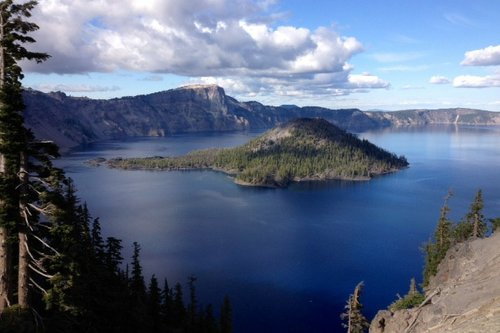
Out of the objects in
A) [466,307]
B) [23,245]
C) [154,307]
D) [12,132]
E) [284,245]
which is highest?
[12,132]

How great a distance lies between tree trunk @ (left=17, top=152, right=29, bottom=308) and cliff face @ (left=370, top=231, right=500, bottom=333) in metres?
20.2

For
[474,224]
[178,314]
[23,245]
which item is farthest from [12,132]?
[474,224]

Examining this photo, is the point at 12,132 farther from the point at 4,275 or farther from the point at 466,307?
the point at 466,307

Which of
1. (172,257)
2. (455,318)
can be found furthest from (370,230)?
(455,318)

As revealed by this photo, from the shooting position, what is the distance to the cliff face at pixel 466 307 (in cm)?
2082

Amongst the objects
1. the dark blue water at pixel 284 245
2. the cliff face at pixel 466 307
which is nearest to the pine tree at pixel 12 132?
the cliff face at pixel 466 307

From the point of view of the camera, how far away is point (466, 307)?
2395 cm

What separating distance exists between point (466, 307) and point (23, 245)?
23.2 m

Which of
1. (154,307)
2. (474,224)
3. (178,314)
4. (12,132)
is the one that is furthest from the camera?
(474,224)

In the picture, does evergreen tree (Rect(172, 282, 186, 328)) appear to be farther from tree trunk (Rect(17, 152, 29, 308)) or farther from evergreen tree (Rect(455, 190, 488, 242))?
evergreen tree (Rect(455, 190, 488, 242))

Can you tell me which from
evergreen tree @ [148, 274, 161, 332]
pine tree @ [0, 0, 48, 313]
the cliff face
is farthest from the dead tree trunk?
evergreen tree @ [148, 274, 161, 332]

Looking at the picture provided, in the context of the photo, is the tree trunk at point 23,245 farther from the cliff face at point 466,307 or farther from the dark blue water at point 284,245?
the dark blue water at point 284,245

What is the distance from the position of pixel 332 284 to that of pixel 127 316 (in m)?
57.1

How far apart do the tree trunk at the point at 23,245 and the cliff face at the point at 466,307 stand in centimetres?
2017
